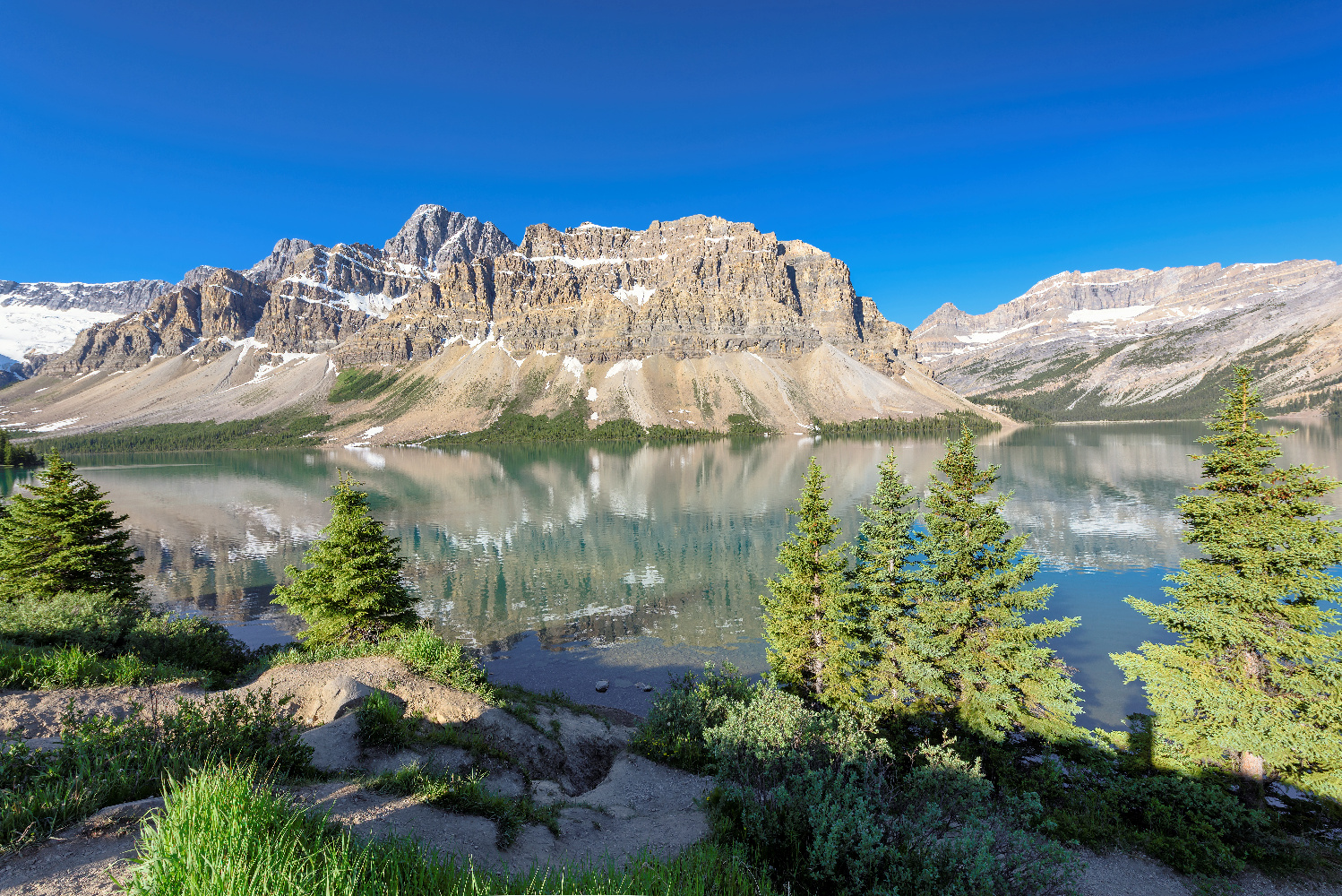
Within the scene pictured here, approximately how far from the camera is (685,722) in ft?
60.9

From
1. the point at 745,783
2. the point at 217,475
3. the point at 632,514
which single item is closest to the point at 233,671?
the point at 745,783

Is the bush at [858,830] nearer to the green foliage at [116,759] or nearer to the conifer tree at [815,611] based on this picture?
the conifer tree at [815,611]

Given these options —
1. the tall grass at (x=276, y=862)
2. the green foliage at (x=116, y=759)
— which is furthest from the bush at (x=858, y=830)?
the green foliage at (x=116, y=759)

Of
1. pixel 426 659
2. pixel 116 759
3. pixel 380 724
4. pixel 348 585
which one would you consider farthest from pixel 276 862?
pixel 348 585

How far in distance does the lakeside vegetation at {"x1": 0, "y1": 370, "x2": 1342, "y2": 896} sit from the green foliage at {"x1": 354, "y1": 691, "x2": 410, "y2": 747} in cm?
6

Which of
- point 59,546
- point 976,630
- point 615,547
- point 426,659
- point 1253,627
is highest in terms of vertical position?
point 59,546

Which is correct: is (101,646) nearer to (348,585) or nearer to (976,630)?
A: (348,585)

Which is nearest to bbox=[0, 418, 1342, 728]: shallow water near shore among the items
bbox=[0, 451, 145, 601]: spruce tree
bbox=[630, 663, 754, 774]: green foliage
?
bbox=[630, 663, 754, 774]: green foliage

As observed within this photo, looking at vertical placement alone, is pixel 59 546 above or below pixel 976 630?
above

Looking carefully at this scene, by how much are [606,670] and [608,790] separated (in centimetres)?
1633

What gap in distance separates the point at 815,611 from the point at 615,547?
127ft

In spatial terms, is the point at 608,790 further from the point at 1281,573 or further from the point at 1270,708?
the point at 1281,573

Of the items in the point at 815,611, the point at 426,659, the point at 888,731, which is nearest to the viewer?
the point at 426,659

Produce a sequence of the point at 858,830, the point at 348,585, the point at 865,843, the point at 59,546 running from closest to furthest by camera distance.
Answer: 1. the point at 865,843
2. the point at 858,830
3. the point at 348,585
4. the point at 59,546
